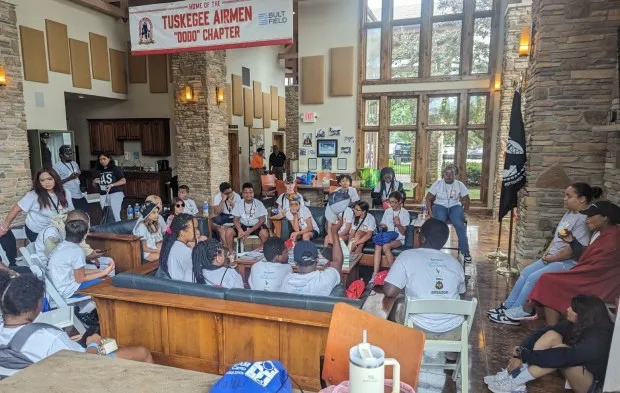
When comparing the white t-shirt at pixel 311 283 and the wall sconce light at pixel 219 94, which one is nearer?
the white t-shirt at pixel 311 283

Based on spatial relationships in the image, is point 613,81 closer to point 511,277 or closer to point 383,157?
point 511,277

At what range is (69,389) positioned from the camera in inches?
51.8

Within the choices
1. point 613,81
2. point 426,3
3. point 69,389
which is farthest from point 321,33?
point 69,389

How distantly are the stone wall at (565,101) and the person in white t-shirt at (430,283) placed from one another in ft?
8.42

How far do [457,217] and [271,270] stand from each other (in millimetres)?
3352

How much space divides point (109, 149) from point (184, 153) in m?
2.73

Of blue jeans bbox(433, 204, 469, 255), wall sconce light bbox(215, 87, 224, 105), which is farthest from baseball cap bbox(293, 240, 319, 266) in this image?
wall sconce light bbox(215, 87, 224, 105)

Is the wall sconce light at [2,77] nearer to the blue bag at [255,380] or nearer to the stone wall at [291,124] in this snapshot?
the blue bag at [255,380]

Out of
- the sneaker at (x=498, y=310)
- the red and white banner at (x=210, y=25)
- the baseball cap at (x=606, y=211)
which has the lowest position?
the sneaker at (x=498, y=310)

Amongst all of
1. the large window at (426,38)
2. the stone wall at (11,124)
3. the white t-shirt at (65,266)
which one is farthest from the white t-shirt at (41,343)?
the large window at (426,38)

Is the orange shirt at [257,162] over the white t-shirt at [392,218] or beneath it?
over

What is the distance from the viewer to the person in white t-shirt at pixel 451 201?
17.6 feet

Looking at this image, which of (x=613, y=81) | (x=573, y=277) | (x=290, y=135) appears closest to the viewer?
(x=573, y=277)

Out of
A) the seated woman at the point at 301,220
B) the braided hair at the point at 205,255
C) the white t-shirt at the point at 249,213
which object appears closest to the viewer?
the braided hair at the point at 205,255
